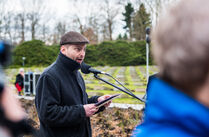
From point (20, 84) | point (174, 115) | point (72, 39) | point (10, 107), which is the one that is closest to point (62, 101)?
point (72, 39)

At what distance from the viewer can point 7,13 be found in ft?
113

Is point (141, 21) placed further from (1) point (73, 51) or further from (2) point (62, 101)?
(2) point (62, 101)

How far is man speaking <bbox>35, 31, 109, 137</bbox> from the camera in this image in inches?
80.7

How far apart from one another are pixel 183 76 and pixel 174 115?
0.13 metres

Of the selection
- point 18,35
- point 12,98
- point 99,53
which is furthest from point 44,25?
point 12,98

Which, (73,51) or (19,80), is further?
(19,80)

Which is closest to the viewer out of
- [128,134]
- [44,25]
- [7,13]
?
[128,134]

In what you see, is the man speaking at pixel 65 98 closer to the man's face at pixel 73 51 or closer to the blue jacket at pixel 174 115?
the man's face at pixel 73 51

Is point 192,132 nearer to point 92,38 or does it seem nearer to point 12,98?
point 12,98

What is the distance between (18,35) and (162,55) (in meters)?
39.8

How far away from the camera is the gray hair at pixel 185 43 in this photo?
2.03ft

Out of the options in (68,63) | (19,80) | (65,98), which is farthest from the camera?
(19,80)

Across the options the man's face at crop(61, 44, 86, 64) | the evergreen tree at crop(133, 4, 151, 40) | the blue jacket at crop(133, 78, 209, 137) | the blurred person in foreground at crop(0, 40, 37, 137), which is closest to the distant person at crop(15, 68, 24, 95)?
the man's face at crop(61, 44, 86, 64)

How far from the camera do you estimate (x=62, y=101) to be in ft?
7.04
